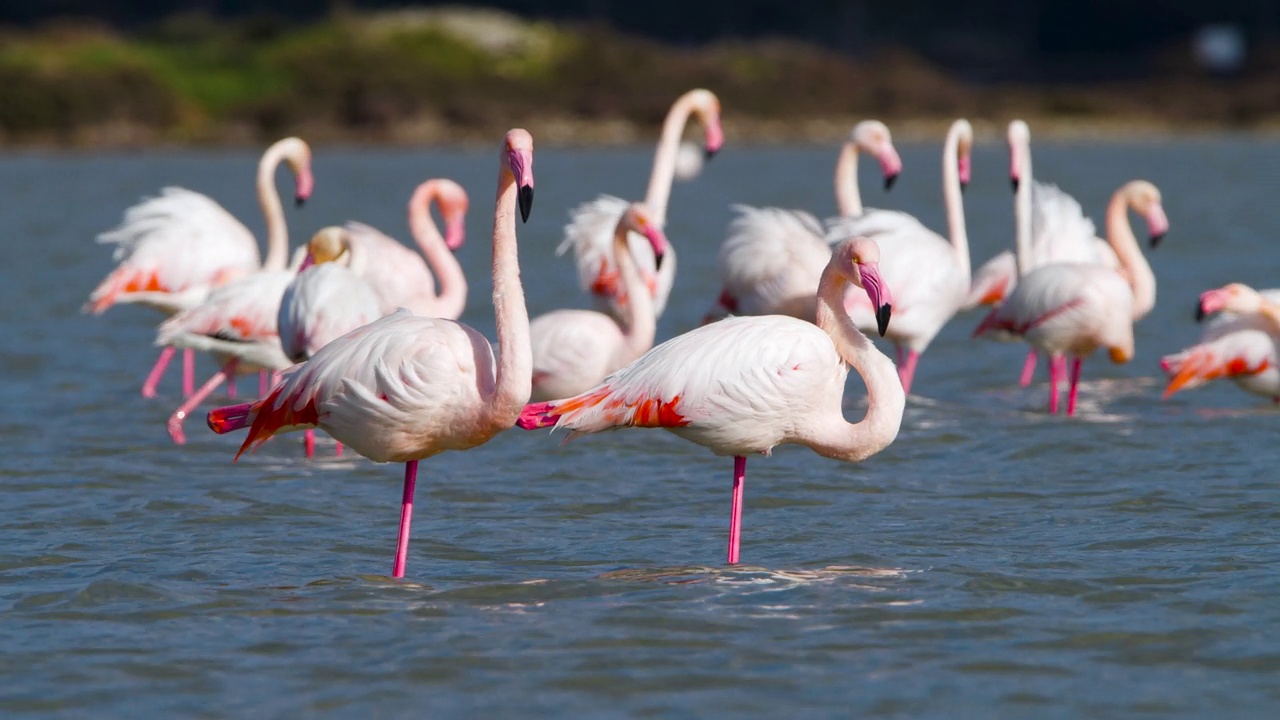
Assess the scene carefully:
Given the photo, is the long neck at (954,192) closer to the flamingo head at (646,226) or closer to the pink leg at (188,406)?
the flamingo head at (646,226)

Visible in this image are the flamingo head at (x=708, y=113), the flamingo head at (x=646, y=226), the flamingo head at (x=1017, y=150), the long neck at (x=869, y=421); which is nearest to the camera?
the long neck at (x=869, y=421)

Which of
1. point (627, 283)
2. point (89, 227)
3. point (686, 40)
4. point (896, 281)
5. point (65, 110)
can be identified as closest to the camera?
point (627, 283)

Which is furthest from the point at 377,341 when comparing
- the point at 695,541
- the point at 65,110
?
the point at 65,110

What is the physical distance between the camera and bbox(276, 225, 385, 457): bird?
26.9 ft

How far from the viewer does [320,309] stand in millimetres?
8234

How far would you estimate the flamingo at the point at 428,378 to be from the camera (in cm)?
568

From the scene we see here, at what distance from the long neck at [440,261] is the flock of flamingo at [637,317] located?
1cm

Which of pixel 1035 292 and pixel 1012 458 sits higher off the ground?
pixel 1035 292

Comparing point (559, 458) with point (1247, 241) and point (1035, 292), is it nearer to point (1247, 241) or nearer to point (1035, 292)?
point (1035, 292)

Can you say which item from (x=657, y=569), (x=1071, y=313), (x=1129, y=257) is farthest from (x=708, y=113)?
(x=657, y=569)

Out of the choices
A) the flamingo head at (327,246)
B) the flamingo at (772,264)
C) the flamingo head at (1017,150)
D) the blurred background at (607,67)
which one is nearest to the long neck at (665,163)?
the flamingo at (772,264)

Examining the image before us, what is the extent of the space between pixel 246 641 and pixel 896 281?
4.55 meters

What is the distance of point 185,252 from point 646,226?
3.71 metres

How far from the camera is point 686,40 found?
72812mm
